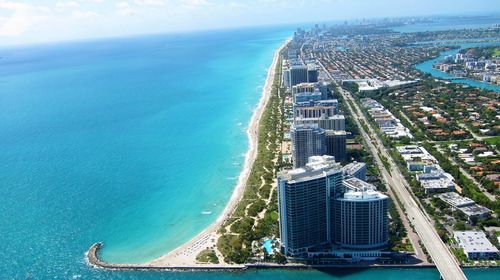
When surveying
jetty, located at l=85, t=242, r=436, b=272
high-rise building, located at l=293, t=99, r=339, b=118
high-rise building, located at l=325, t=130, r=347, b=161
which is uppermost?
high-rise building, located at l=293, t=99, r=339, b=118

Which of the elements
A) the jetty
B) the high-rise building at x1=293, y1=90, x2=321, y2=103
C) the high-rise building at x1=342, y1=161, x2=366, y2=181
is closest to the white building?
the jetty

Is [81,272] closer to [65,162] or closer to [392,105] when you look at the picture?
[65,162]

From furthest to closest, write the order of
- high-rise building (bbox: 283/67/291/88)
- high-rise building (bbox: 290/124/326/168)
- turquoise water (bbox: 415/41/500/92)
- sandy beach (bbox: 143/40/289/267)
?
high-rise building (bbox: 283/67/291/88), turquoise water (bbox: 415/41/500/92), high-rise building (bbox: 290/124/326/168), sandy beach (bbox: 143/40/289/267)

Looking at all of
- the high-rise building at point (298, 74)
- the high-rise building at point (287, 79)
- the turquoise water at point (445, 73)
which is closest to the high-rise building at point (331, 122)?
the high-rise building at point (298, 74)

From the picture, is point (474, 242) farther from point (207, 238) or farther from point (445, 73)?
point (445, 73)

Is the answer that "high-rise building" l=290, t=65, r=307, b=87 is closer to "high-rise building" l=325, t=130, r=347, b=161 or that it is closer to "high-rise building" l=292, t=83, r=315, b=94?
"high-rise building" l=292, t=83, r=315, b=94

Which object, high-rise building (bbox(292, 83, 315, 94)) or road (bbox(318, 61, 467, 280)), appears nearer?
road (bbox(318, 61, 467, 280))

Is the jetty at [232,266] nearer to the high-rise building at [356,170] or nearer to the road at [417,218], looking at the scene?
the road at [417,218]

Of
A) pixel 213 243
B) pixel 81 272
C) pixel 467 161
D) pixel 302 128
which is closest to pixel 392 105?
pixel 467 161
